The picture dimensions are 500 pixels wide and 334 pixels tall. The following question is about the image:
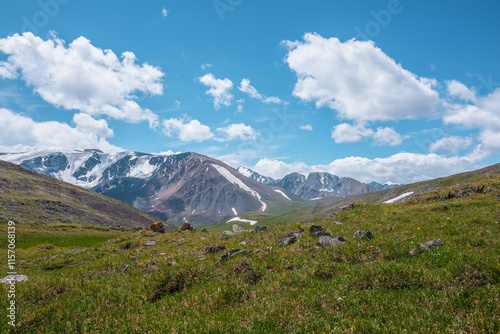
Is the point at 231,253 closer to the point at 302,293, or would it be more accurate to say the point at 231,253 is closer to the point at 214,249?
the point at 214,249

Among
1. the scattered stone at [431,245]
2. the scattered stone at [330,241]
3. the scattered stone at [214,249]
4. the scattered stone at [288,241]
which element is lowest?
the scattered stone at [214,249]

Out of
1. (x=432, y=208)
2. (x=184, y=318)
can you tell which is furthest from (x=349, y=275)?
(x=432, y=208)

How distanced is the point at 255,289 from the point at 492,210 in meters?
19.8

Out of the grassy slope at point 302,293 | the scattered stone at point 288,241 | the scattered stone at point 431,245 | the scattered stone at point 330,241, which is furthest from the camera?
the scattered stone at point 288,241

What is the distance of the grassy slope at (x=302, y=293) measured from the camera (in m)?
6.44

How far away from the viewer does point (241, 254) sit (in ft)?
48.1

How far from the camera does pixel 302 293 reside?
329 inches

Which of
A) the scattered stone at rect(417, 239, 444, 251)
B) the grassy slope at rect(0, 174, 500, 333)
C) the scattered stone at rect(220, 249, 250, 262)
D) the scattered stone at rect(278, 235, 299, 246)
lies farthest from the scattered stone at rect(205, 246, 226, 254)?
the scattered stone at rect(417, 239, 444, 251)

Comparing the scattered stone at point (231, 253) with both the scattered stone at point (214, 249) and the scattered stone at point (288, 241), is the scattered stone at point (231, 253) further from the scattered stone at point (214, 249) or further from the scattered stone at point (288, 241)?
the scattered stone at point (288, 241)

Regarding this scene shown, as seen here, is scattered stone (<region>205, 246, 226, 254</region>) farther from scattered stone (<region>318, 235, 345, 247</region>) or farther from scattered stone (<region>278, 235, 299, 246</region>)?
scattered stone (<region>318, 235, 345, 247</region>)

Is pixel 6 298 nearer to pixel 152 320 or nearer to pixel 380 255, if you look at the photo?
pixel 152 320

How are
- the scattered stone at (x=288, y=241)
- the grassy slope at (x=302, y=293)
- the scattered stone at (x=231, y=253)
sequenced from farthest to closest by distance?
the scattered stone at (x=288, y=241) < the scattered stone at (x=231, y=253) < the grassy slope at (x=302, y=293)

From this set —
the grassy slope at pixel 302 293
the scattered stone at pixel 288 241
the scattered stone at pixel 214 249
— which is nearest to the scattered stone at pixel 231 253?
the grassy slope at pixel 302 293

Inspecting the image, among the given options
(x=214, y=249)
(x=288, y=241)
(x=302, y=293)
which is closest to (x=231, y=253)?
(x=214, y=249)
